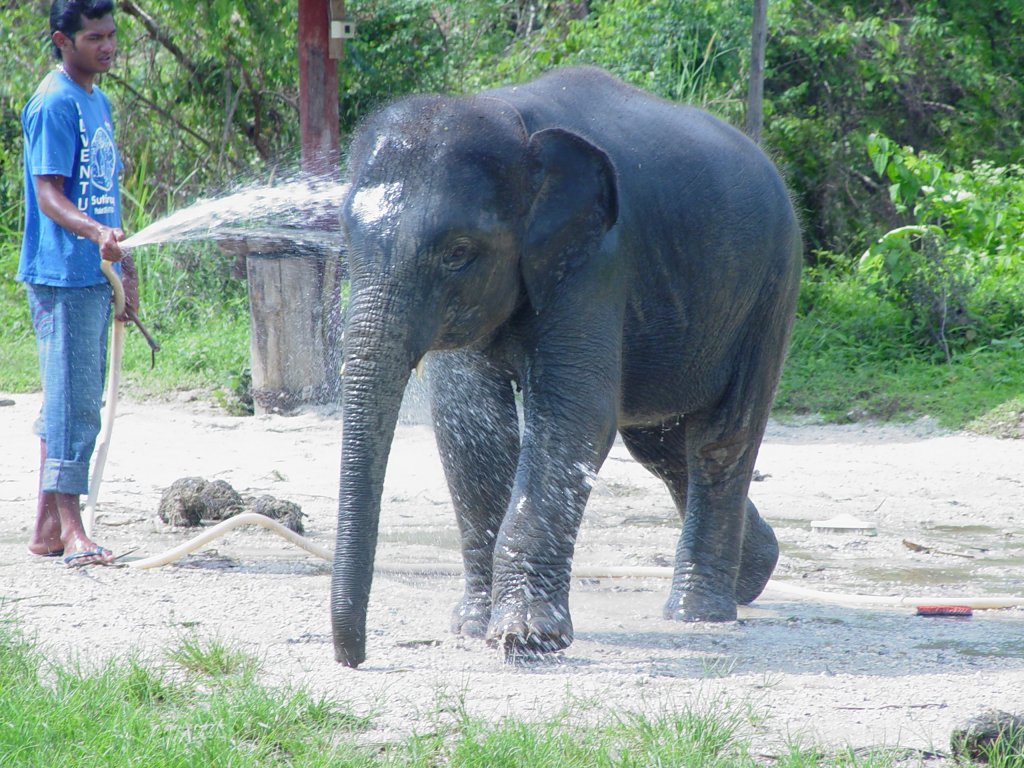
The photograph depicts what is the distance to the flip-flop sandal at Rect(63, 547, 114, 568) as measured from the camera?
5.35 metres

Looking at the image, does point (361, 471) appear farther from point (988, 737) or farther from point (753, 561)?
point (753, 561)

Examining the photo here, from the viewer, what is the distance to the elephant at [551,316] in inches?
152

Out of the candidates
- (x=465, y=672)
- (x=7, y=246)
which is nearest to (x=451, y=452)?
(x=465, y=672)

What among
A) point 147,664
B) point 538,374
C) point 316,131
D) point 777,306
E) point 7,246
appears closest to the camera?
point 147,664

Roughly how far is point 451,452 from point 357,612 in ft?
3.30

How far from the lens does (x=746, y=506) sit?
5.42 metres

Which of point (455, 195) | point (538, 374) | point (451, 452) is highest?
point (455, 195)

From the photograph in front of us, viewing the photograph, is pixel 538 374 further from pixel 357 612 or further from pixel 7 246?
pixel 7 246

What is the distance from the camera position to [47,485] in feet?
17.9

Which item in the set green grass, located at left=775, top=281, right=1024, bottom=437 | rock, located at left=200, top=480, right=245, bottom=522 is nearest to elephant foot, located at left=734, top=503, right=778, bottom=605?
rock, located at left=200, top=480, right=245, bottom=522

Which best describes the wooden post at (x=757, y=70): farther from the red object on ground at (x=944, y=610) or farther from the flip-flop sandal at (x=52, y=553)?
the flip-flop sandal at (x=52, y=553)

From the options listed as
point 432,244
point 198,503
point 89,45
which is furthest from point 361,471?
point 198,503

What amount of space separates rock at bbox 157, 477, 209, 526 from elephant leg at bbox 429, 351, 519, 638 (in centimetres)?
201

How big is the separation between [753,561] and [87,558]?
2.41m
